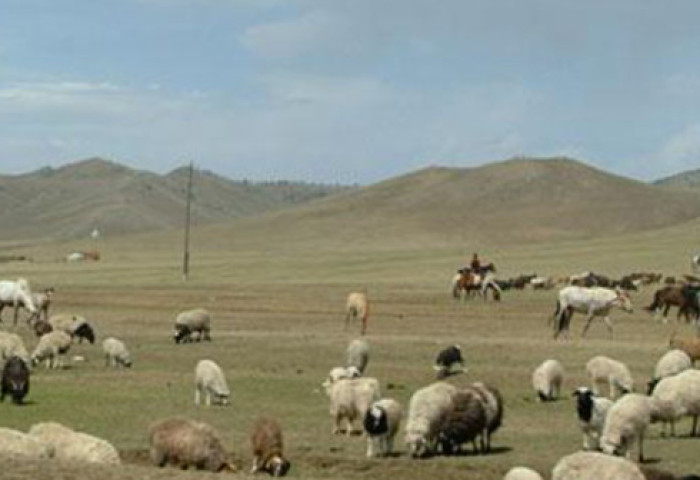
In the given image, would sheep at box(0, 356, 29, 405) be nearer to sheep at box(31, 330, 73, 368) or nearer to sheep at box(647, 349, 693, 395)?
sheep at box(31, 330, 73, 368)

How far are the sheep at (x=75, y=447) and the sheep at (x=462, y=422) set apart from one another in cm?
525

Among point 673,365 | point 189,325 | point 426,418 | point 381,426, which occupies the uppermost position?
point 189,325

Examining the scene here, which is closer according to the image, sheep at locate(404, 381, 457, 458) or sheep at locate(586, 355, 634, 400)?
sheep at locate(404, 381, 457, 458)

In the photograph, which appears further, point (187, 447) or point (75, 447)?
point (187, 447)

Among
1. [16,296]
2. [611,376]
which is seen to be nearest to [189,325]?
[16,296]

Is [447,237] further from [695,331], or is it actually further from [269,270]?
[695,331]

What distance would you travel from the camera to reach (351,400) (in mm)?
23141

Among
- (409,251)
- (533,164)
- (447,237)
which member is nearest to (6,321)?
(409,251)

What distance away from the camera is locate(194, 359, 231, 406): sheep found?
26.8 metres

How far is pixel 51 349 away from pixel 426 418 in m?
15.0

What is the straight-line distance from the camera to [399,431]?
76.9ft

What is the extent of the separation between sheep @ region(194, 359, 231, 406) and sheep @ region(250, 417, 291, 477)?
6918 millimetres

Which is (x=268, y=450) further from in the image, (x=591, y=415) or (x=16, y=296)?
(x=16, y=296)

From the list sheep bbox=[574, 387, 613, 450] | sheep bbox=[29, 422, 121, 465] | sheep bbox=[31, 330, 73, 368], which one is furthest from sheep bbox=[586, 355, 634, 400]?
sheep bbox=[31, 330, 73, 368]
